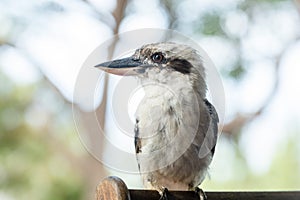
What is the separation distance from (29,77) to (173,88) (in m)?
1.25

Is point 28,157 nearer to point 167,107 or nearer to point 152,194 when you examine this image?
point 167,107

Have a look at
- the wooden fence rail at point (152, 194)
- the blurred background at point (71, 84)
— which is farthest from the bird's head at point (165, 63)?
the blurred background at point (71, 84)

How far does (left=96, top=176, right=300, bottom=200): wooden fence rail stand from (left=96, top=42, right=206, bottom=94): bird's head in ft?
0.68

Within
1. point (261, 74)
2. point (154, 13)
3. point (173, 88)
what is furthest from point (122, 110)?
point (261, 74)

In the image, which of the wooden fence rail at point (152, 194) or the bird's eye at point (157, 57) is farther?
the bird's eye at point (157, 57)

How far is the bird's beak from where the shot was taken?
3.27ft

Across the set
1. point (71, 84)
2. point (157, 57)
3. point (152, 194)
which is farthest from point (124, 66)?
point (71, 84)

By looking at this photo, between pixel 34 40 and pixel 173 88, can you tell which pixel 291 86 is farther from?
pixel 173 88

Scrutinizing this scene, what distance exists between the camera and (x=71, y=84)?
6.72 ft

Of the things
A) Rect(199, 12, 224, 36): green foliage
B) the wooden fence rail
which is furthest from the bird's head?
Rect(199, 12, 224, 36): green foliage

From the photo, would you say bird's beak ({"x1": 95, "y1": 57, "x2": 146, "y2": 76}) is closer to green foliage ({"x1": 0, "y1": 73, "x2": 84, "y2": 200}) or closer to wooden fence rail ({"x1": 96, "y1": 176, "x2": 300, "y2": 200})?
wooden fence rail ({"x1": 96, "y1": 176, "x2": 300, "y2": 200})

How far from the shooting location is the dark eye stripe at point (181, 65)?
41.3 inches

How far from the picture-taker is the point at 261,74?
2314 millimetres

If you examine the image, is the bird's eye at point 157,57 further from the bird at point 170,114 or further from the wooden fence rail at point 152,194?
the wooden fence rail at point 152,194
